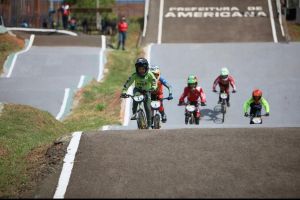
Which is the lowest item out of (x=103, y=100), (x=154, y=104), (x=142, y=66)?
(x=103, y=100)

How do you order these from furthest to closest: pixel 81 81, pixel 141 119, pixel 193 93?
pixel 81 81
pixel 193 93
pixel 141 119

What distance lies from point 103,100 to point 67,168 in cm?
1213

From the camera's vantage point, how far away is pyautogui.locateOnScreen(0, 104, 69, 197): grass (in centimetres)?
921

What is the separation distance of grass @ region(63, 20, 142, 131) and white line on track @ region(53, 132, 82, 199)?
20.2 feet

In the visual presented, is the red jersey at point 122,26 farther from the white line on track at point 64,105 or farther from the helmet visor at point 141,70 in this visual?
the helmet visor at point 141,70

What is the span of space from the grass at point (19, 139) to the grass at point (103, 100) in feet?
5.09

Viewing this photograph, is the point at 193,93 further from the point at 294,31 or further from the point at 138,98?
the point at 294,31

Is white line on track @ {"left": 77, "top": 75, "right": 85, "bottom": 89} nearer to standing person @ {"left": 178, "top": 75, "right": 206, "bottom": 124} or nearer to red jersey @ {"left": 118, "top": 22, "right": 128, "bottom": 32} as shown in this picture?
standing person @ {"left": 178, "top": 75, "right": 206, "bottom": 124}

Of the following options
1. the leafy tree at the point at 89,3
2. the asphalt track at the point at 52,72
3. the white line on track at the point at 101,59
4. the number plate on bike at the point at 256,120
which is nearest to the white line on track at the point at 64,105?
the asphalt track at the point at 52,72

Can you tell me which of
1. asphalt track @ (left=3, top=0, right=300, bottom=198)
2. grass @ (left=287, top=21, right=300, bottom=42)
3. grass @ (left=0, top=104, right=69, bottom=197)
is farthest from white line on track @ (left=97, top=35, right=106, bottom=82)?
grass @ (left=287, top=21, right=300, bottom=42)

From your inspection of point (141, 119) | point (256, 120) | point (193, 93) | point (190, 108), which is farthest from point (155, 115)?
point (256, 120)

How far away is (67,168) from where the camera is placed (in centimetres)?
864

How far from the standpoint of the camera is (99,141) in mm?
9852

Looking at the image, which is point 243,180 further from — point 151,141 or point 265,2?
point 265,2
